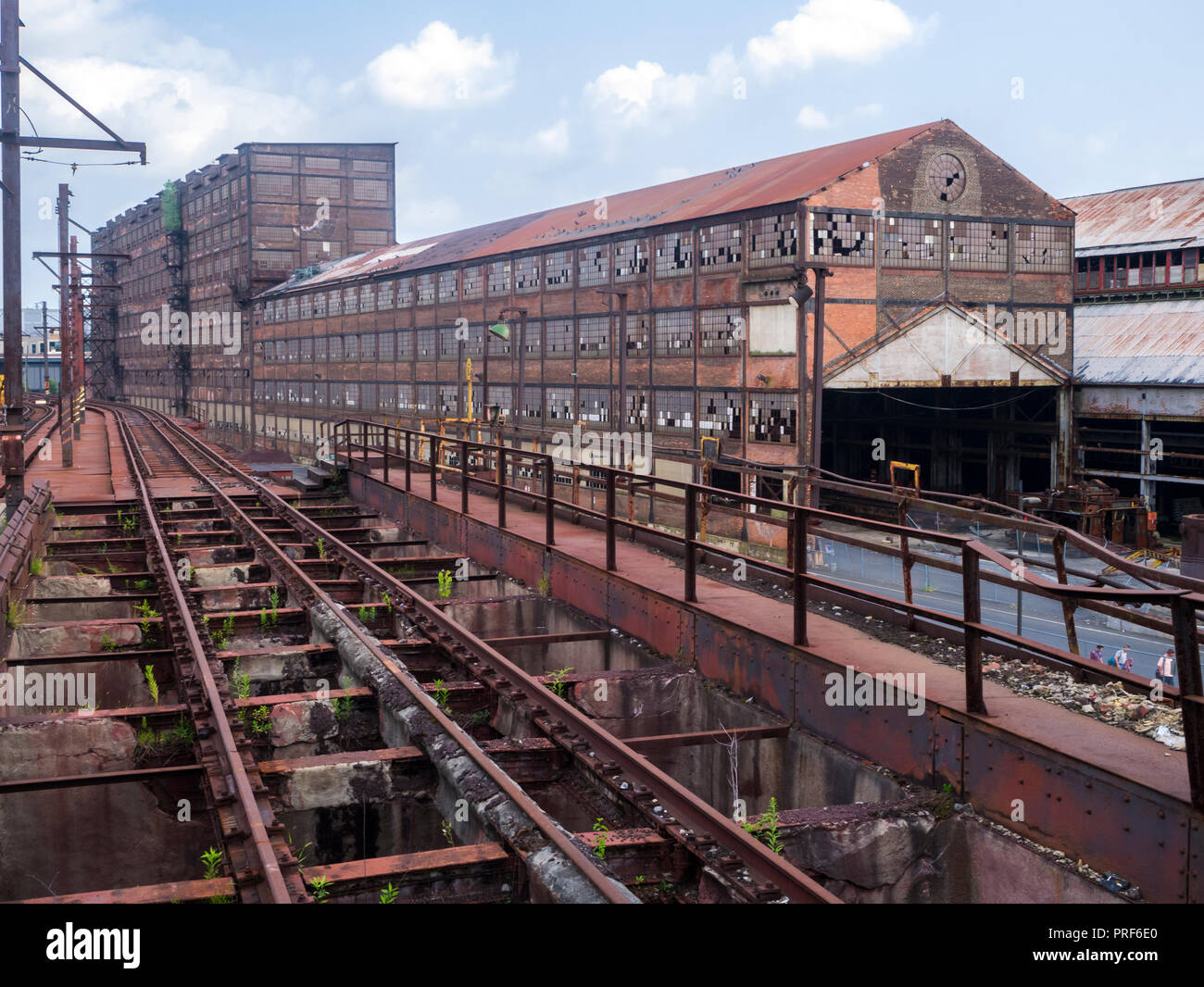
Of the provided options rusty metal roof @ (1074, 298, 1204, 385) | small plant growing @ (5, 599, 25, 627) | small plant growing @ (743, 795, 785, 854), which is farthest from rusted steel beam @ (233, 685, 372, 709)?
rusty metal roof @ (1074, 298, 1204, 385)

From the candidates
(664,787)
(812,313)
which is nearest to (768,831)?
(664,787)

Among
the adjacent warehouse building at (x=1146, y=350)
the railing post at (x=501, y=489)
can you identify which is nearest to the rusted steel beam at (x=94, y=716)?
the railing post at (x=501, y=489)

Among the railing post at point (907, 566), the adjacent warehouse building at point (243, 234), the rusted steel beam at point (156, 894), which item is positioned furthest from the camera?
the adjacent warehouse building at point (243, 234)

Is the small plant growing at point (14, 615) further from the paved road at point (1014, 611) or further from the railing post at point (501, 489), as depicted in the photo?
the paved road at point (1014, 611)

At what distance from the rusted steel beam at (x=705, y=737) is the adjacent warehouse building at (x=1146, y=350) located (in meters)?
24.0

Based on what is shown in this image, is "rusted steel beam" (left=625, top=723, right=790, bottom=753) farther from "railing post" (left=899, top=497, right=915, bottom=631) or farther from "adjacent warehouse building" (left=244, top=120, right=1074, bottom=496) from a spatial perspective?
"adjacent warehouse building" (left=244, top=120, right=1074, bottom=496)

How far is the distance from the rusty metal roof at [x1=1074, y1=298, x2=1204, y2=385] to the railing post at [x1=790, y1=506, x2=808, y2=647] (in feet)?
79.5

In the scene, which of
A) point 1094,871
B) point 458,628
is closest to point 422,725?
point 458,628

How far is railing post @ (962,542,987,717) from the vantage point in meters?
5.85

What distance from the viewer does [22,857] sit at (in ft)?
22.2

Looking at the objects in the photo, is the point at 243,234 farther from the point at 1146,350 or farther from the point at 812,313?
the point at 1146,350

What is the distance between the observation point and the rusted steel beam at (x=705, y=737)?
7086 mm

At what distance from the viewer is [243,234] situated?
6669cm
